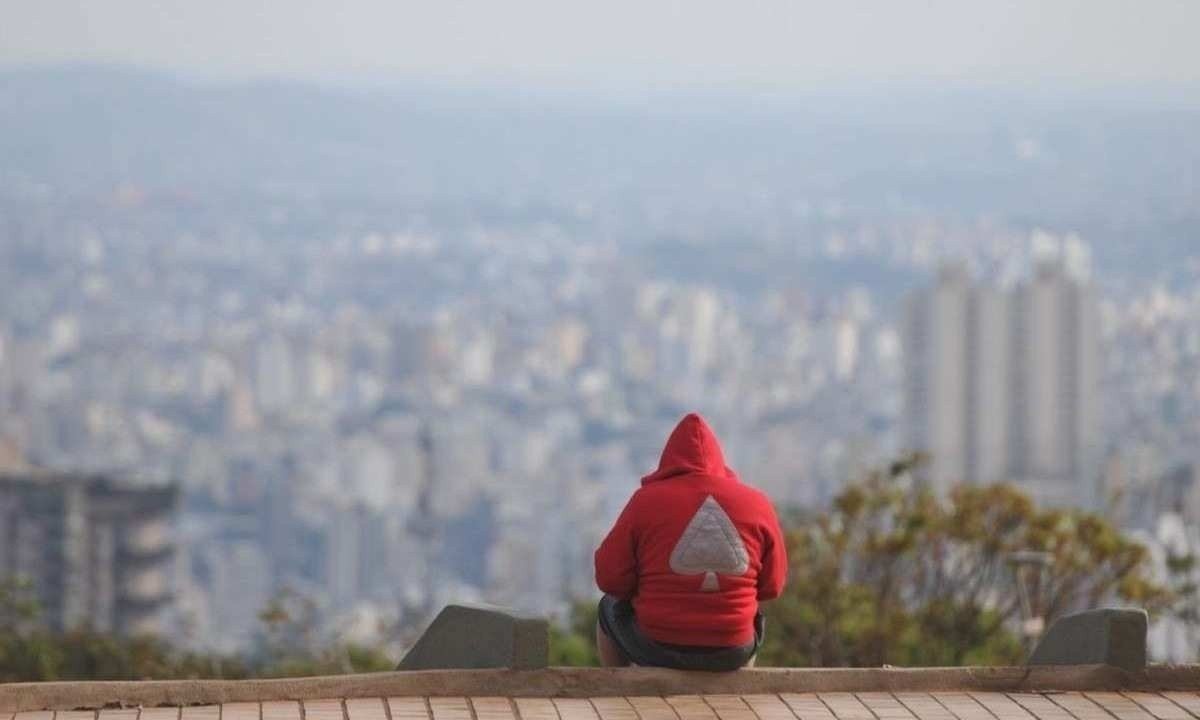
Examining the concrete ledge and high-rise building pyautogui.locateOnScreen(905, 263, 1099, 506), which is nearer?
the concrete ledge

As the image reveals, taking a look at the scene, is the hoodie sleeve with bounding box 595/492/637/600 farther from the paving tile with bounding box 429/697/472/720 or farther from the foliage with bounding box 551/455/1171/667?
the foliage with bounding box 551/455/1171/667

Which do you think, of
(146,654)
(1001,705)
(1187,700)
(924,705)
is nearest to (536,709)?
(924,705)

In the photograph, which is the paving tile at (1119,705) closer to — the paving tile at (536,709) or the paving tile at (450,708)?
the paving tile at (536,709)

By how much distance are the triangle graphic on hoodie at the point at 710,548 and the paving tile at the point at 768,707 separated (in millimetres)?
256

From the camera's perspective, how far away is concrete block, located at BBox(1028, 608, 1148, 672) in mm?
5293

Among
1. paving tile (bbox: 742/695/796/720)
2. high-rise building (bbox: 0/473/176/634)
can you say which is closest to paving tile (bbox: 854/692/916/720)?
paving tile (bbox: 742/695/796/720)

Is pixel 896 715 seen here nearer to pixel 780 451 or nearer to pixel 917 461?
pixel 917 461

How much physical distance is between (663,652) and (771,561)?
0.31 m

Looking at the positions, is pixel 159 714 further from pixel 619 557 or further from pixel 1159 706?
pixel 1159 706

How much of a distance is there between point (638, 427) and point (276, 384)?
55.0 feet

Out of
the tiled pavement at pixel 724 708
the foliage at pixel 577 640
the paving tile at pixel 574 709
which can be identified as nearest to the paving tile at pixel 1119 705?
the tiled pavement at pixel 724 708

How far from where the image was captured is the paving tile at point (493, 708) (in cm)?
479

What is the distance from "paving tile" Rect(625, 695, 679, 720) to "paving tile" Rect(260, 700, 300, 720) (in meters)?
0.68

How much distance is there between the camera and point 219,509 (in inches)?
3524
